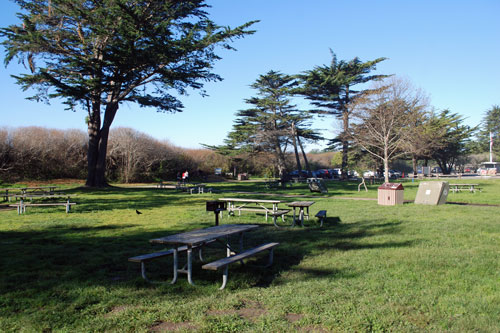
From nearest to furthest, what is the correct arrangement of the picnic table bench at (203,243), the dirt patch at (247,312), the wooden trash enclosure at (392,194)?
the dirt patch at (247,312) < the picnic table bench at (203,243) < the wooden trash enclosure at (392,194)

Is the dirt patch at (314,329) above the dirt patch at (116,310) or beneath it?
above

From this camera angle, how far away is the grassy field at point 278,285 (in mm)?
3395

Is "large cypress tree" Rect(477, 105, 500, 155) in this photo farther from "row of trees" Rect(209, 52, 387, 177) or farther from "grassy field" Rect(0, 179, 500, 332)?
"grassy field" Rect(0, 179, 500, 332)

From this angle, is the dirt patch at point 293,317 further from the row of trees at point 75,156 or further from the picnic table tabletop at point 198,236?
the row of trees at point 75,156

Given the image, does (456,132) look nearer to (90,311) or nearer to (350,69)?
(350,69)

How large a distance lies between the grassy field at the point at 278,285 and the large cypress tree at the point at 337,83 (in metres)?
32.7

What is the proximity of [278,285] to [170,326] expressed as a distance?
1573 mm

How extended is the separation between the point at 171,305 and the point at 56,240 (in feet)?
15.4

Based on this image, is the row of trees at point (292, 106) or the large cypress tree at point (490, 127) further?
the large cypress tree at point (490, 127)

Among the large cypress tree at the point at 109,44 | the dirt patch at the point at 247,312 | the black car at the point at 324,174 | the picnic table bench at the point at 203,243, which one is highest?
the large cypress tree at the point at 109,44

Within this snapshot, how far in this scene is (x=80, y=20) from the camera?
20.6 m

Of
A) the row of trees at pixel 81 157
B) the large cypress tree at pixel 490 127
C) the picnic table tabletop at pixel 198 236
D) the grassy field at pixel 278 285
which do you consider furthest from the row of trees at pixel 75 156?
the large cypress tree at pixel 490 127

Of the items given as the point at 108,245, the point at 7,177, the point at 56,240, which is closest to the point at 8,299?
the point at 108,245

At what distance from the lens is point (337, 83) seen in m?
38.9
